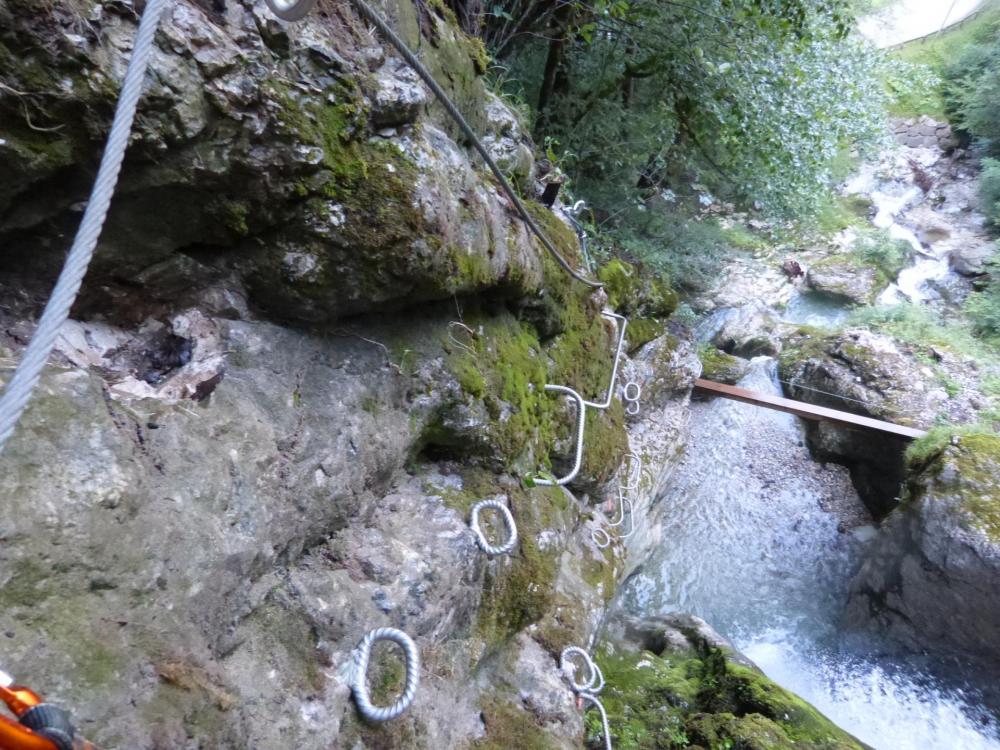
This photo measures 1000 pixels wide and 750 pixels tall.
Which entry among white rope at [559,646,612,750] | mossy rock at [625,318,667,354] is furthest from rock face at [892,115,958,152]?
white rope at [559,646,612,750]

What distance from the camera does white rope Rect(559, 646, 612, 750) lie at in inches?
127

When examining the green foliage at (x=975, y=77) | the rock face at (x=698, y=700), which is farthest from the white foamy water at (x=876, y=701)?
the green foliage at (x=975, y=77)

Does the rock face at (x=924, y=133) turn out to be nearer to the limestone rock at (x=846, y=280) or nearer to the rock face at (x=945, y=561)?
the limestone rock at (x=846, y=280)

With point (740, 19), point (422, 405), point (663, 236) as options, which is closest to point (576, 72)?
point (740, 19)

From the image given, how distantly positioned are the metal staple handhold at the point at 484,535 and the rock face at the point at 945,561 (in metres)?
5.14

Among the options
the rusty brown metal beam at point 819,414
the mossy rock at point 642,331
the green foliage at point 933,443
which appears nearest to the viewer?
the mossy rock at point 642,331

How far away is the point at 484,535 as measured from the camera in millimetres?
2547

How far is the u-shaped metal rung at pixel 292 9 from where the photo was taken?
41.8 inches

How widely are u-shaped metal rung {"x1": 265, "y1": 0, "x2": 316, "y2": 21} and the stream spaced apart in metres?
5.71

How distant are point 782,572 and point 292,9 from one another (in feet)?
24.8

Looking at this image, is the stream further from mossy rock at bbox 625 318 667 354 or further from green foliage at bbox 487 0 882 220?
green foliage at bbox 487 0 882 220

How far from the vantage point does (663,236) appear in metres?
7.24

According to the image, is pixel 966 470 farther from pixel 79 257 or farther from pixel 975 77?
pixel 975 77

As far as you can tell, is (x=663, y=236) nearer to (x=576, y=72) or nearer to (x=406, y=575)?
(x=576, y=72)
